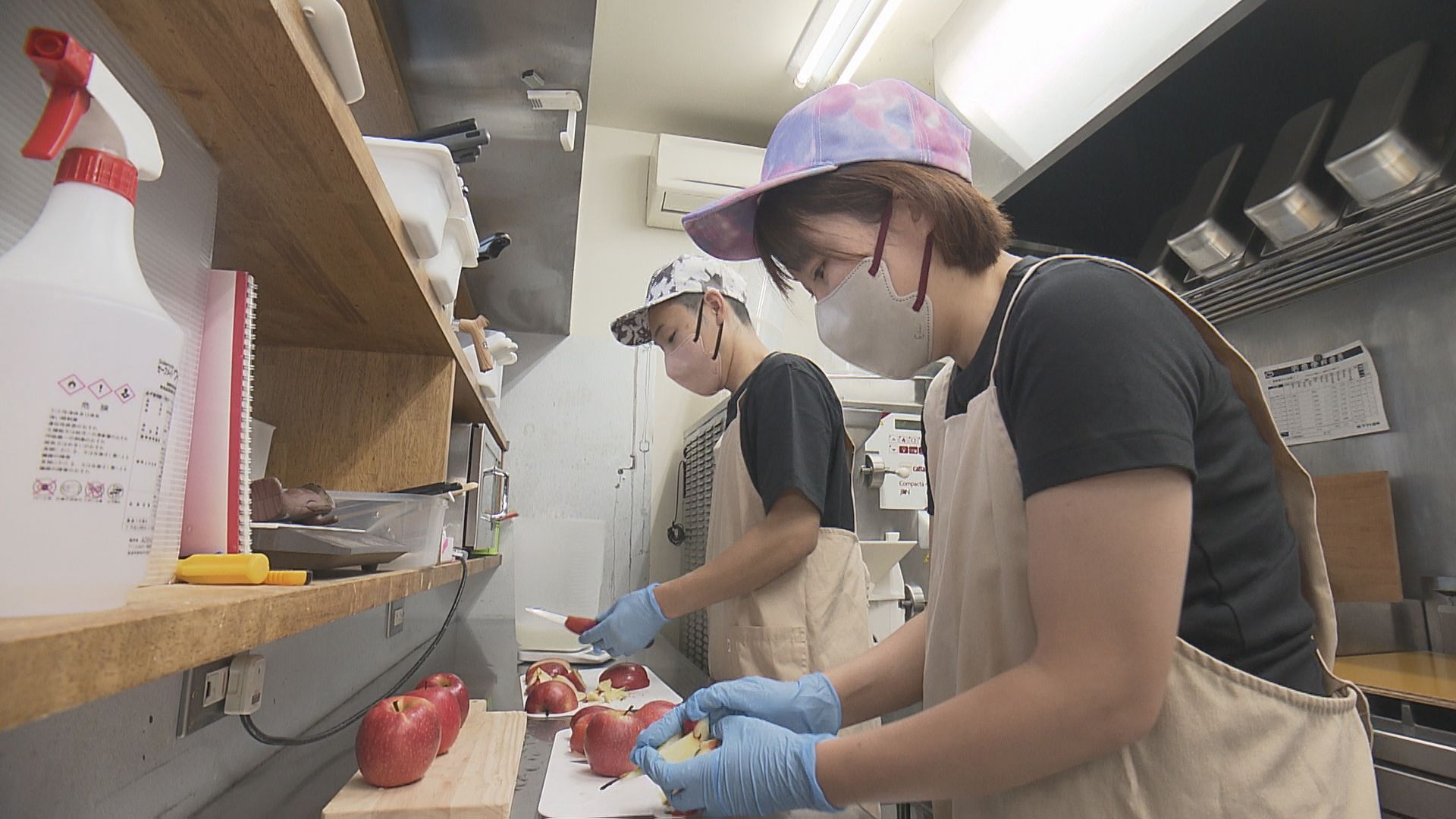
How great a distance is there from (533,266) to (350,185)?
1673mm

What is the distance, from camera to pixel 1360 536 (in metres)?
1.79

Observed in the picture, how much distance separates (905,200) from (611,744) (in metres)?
0.88

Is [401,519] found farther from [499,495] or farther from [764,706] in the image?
[499,495]

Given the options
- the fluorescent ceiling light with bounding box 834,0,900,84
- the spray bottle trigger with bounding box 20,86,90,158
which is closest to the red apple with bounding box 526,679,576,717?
the spray bottle trigger with bounding box 20,86,90,158

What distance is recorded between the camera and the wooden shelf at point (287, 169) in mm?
570

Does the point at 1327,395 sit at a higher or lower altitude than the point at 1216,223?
lower

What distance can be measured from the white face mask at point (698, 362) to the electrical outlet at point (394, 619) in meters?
1.10

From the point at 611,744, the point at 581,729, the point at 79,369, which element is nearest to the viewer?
the point at 79,369

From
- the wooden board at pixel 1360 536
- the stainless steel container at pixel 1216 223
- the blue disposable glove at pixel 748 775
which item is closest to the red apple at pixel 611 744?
the blue disposable glove at pixel 748 775

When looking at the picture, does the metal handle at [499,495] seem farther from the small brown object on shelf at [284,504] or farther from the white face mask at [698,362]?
the small brown object on shelf at [284,504]

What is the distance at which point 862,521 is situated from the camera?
235 cm

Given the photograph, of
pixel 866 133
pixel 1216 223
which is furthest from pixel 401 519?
pixel 1216 223

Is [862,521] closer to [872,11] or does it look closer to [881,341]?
[881,341]

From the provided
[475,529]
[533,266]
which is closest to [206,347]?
[475,529]
